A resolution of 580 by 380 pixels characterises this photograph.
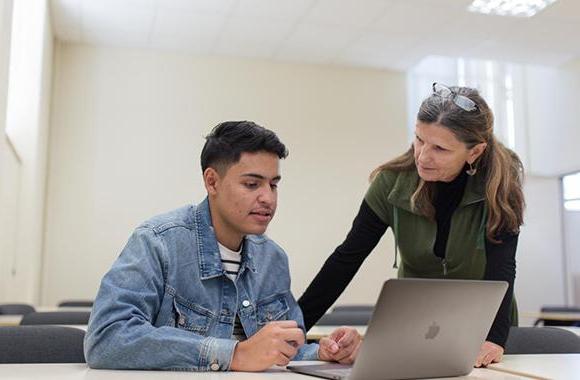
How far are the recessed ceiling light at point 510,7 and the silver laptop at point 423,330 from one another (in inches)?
156

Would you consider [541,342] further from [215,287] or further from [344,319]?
[344,319]

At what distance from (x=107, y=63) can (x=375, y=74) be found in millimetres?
2438

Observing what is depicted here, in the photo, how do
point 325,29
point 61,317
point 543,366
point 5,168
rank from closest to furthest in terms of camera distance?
point 543,366 → point 61,317 → point 5,168 → point 325,29

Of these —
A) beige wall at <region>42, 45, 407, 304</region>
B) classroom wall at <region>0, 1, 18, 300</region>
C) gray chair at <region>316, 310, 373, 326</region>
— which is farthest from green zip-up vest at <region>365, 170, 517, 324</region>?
beige wall at <region>42, 45, 407, 304</region>

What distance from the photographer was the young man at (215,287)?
3.81 feet

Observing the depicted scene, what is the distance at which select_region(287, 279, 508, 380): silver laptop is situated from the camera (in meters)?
1.00

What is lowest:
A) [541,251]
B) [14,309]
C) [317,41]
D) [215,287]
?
[14,309]

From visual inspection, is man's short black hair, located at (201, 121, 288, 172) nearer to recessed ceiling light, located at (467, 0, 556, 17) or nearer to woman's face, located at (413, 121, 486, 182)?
woman's face, located at (413, 121, 486, 182)

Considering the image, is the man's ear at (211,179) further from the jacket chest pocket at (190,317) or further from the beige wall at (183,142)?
the beige wall at (183,142)

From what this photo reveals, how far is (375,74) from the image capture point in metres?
6.25

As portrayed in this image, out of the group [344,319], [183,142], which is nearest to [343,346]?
[344,319]

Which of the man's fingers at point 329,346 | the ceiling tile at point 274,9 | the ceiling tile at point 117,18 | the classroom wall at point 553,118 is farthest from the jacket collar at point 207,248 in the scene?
the classroom wall at point 553,118

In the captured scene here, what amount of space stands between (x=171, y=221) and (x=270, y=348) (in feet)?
1.28

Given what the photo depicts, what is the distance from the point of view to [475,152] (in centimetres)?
169
